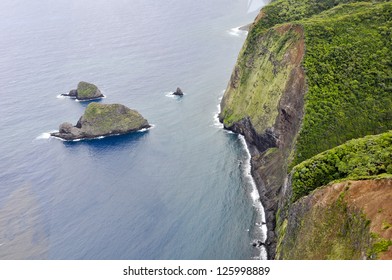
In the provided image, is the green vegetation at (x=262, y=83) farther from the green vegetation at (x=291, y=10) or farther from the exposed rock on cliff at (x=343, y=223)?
the exposed rock on cliff at (x=343, y=223)

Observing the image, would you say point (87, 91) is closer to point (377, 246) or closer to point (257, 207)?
point (257, 207)

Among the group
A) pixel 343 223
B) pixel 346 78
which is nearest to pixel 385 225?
pixel 343 223

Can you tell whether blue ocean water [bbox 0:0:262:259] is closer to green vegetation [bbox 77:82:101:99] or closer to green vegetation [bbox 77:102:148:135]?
green vegetation [bbox 77:102:148:135]

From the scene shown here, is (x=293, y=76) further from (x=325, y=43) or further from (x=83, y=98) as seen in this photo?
(x=83, y=98)

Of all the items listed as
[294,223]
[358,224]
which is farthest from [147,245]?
[358,224]

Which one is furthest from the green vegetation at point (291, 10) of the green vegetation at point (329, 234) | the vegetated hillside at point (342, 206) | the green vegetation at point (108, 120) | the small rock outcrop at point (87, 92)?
the green vegetation at point (329, 234)

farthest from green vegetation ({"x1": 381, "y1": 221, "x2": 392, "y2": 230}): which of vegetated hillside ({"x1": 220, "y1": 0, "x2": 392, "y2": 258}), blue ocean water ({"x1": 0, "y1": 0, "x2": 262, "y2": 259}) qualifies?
blue ocean water ({"x1": 0, "y1": 0, "x2": 262, "y2": 259})

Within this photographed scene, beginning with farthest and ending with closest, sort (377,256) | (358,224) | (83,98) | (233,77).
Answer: (83,98), (233,77), (358,224), (377,256)
